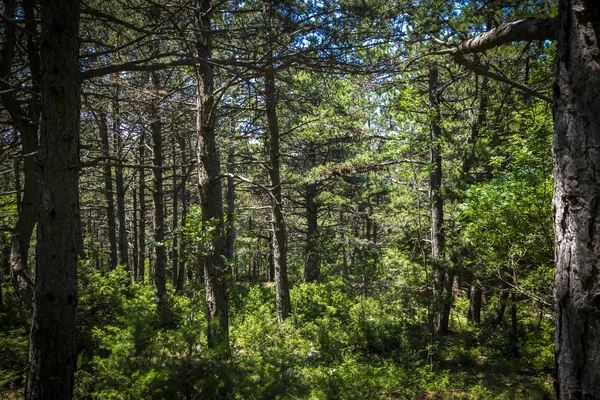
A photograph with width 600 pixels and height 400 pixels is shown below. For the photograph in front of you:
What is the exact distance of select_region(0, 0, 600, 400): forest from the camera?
6.59 feet

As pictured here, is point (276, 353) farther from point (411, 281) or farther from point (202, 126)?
point (202, 126)

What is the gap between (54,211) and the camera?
10.5ft

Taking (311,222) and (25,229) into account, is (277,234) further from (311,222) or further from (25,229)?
(25,229)

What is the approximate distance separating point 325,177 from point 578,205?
960 cm

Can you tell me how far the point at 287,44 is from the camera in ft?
14.7

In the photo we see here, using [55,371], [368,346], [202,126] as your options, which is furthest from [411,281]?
[55,371]

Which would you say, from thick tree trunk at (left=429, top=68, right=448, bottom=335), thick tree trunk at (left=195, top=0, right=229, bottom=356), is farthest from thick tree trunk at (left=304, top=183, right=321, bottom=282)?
thick tree trunk at (left=195, top=0, right=229, bottom=356)

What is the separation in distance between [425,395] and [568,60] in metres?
6.15

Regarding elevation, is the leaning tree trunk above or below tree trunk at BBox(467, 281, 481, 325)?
above

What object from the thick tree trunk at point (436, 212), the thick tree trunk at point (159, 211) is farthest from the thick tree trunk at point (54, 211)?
the thick tree trunk at point (436, 212)

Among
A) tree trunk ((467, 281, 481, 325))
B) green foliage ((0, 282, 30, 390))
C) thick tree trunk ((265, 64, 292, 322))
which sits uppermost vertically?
thick tree trunk ((265, 64, 292, 322))

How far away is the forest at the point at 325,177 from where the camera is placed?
6.59 ft

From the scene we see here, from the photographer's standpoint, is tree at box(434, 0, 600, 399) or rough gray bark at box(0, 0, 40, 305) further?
rough gray bark at box(0, 0, 40, 305)

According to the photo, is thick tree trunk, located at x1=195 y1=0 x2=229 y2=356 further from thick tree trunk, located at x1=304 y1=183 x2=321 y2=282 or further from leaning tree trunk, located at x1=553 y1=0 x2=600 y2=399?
thick tree trunk, located at x1=304 y1=183 x2=321 y2=282
